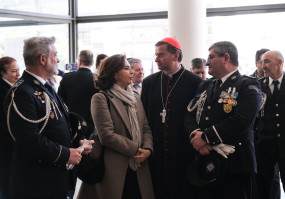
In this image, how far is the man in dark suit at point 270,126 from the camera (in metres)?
3.55

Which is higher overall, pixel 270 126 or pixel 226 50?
pixel 226 50

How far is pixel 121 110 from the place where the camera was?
116 inches

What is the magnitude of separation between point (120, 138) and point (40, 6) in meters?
5.81

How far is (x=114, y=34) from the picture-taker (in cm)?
848

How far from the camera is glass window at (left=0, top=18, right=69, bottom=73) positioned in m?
7.09

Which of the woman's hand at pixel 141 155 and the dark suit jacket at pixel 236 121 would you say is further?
the woman's hand at pixel 141 155

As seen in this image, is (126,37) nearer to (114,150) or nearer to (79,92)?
(79,92)

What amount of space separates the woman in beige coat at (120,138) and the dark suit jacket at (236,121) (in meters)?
0.44

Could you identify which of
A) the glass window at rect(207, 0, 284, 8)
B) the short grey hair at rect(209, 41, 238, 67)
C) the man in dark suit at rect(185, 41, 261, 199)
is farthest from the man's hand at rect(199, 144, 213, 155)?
the glass window at rect(207, 0, 284, 8)

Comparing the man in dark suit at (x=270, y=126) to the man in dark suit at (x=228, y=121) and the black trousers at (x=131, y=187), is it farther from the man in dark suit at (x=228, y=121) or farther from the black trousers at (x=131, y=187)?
the black trousers at (x=131, y=187)

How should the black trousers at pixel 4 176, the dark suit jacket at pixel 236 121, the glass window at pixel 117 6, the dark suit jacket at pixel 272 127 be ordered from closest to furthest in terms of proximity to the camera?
the dark suit jacket at pixel 236 121 → the black trousers at pixel 4 176 → the dark suit jacket at pixel 272 127 → the glass window at pixel 117 6

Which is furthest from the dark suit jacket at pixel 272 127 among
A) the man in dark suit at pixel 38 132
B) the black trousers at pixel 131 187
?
the man in dark suit at pixel 38 132

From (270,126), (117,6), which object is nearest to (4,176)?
(270,126)

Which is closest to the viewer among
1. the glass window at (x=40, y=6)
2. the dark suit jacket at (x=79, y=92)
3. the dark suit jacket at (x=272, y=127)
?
the dark suit jacket at (x=272, y=127)
